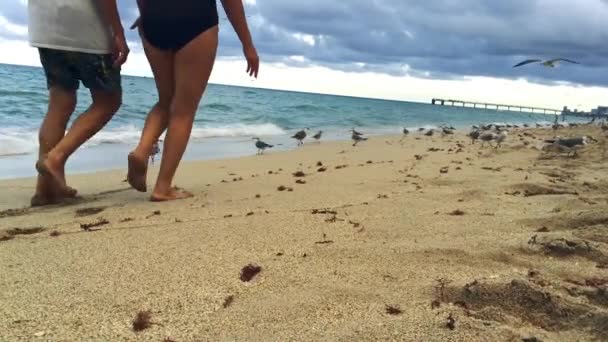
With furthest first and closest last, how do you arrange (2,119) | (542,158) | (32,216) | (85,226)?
(2,119) < (542,158) < (32,216) < (85,226)

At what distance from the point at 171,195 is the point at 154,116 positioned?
544mm

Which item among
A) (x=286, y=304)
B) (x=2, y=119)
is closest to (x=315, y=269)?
(x=286, y=304)

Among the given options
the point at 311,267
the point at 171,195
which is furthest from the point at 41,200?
the point at 311,267

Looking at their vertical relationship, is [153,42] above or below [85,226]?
above

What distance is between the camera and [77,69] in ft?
11.5

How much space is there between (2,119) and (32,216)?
812 centimetres

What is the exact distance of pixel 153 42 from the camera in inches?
139

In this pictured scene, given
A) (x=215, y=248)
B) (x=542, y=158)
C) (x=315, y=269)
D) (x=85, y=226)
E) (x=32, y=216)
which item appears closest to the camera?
(x=315, y=269)

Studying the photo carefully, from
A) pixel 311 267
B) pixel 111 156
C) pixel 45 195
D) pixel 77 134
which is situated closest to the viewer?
pixel 311 267

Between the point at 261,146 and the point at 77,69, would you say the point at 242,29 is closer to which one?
the point at 77,69

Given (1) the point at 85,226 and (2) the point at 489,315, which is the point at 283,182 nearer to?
(1) the point at 85,226

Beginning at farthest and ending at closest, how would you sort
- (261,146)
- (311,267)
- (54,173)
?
(261,146) → (54,173) → (311,267)

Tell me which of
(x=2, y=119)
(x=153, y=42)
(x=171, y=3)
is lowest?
(x=2, y=119)

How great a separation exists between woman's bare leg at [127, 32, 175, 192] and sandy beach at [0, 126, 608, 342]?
195 millimetres
